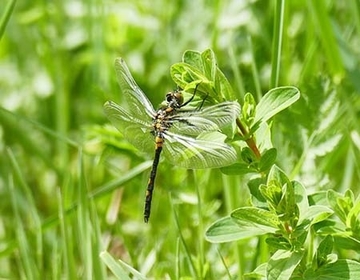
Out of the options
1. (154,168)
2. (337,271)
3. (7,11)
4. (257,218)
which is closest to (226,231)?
(257,218)

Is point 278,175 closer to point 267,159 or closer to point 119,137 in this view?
point 267,159

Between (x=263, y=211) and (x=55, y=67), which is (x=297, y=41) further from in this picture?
(x=263, y=211)

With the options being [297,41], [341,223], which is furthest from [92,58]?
[341,223]

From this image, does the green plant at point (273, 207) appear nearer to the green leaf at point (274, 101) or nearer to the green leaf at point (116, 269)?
the green leaf at point (274, 101)

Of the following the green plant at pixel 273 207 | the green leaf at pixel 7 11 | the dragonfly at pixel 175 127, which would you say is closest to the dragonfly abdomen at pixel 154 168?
the dragonfly at pixel 175 127

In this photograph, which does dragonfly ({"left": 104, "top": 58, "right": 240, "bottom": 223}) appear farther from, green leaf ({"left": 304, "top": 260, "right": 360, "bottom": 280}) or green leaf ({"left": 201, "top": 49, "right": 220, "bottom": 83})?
green leaf ({"left": 304, "top": 260, "right": 360, "bottom": 280})

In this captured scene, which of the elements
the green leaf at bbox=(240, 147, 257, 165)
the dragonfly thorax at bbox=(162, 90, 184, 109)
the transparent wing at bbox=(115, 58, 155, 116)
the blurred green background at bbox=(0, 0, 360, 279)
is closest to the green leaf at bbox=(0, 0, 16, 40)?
the blurred green background at bbox=(0, 0, 360, 279)
